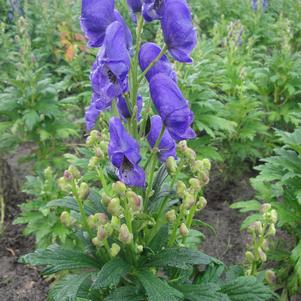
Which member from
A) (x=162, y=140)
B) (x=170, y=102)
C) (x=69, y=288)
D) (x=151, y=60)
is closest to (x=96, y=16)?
(x=151, y=60)

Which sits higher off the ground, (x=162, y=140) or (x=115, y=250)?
(x=162, y=140)

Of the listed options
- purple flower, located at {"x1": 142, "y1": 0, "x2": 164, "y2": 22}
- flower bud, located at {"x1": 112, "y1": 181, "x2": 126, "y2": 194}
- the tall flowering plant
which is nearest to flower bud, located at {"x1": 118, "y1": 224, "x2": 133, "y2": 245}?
the tall flowering plant

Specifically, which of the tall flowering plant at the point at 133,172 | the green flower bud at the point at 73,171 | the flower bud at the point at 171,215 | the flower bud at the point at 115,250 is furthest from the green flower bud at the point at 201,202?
the green flower bud at the point at 73,171

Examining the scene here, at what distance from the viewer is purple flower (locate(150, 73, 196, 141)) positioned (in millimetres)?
1469

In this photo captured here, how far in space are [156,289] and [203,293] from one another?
22 centimetres

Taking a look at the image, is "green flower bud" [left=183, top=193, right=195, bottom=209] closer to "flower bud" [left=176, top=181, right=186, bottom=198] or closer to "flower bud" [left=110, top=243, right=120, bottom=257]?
"flower bud" [left=176, top=181, right=186, bottom=198]

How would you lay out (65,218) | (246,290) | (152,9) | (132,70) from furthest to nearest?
(246,290) → (65,218) → (132,70) → (152,9)

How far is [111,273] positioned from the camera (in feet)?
5.01

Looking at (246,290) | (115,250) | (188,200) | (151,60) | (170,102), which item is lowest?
(246,290)

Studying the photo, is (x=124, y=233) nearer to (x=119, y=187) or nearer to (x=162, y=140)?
(x=119, y=187)

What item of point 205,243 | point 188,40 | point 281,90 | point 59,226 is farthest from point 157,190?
point 281,90

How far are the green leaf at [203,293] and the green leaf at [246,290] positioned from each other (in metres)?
0.17

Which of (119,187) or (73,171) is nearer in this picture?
(119,187)

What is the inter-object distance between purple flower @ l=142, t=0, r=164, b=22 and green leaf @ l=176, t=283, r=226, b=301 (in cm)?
97
